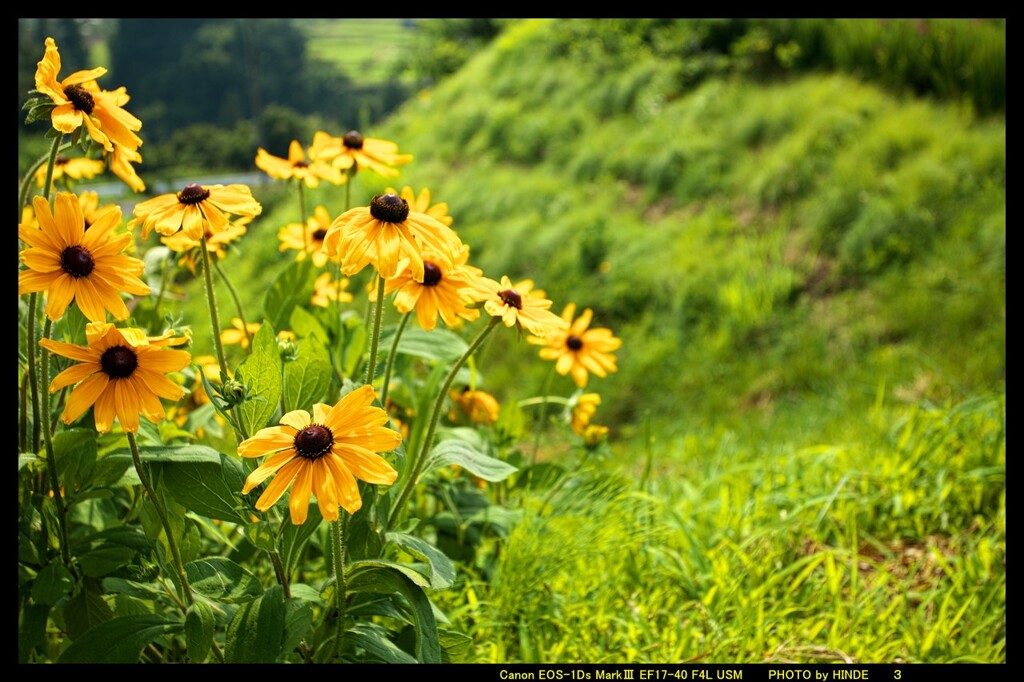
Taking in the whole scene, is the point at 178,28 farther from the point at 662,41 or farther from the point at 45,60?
the point at 45,60

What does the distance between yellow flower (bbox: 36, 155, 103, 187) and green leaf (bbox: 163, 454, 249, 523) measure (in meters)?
0.69

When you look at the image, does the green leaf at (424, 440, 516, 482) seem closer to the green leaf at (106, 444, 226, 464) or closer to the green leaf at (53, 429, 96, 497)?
the green leaf at (106, 444, 226, 464)

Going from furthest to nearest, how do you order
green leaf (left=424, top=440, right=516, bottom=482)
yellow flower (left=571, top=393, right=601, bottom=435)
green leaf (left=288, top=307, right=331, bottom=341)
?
yellow flower (left=571, top=393, right=601, bottom=435), green leaf (left=288, top=307, right=331, bottom=341), green leaf (left=424, top=440, right=516, bottom=482)

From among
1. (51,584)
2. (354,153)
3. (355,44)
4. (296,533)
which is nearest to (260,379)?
(296,533)

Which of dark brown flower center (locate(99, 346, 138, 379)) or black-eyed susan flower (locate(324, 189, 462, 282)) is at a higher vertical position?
black-eyed susan flower (locate(324, 189, 462, 282))

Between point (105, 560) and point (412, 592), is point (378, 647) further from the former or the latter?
point (105, 560)

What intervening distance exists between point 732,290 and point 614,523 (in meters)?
2.36

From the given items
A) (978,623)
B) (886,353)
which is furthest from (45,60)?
(886,353)

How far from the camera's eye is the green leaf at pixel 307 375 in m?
1.08

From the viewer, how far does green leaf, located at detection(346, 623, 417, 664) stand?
42.3 inches

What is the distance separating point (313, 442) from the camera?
0.84 m

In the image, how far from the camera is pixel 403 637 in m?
1.19

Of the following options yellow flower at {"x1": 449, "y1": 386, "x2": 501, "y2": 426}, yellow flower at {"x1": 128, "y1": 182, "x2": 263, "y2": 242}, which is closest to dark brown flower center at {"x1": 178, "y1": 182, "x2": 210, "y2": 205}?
yellow flower at {"x1": 128, "y1": 182, "x2": 263, "y2": 242}

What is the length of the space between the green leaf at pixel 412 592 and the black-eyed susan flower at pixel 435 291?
30 centimetres
